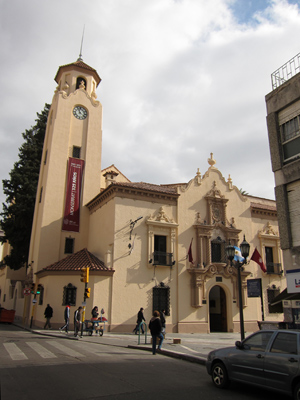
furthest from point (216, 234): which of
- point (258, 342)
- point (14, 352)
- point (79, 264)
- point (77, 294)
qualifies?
point (258, 342)

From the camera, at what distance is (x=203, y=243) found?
26.0m

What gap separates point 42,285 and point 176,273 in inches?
374

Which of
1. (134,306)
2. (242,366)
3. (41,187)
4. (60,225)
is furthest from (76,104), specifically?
(242,366)

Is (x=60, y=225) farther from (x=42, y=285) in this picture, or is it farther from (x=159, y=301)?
(x=159, y=301)

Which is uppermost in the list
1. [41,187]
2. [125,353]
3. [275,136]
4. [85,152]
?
[85,152]

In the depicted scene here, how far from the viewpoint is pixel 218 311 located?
87.4 feet

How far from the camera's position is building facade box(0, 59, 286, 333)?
75.4ft

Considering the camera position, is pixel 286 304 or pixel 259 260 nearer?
pixel 286 304

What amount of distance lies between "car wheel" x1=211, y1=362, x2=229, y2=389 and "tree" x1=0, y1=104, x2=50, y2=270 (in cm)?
2591

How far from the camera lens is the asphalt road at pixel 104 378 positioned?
7.04 m

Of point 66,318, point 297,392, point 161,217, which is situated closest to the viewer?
point 297,392

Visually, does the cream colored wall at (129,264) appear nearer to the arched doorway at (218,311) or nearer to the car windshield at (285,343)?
the arched doorway at (218,311)

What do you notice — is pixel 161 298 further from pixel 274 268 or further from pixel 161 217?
pixel 274 268

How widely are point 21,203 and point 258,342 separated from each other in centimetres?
2729
